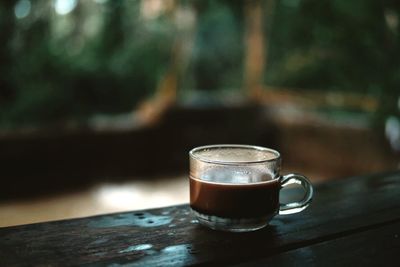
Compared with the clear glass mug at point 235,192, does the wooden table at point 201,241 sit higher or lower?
lower

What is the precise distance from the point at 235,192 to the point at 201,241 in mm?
106

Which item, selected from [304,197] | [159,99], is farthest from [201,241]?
[159,99]

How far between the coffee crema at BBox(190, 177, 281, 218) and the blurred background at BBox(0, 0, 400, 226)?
2.74 meters

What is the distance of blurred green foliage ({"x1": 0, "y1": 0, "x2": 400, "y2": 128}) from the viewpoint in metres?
4.19

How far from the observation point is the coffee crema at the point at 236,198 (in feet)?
2.89

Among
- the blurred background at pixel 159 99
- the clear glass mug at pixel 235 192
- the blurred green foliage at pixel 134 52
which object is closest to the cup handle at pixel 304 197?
the clear glass mug at pixel 235 192

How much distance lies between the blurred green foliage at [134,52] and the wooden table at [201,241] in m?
2.98

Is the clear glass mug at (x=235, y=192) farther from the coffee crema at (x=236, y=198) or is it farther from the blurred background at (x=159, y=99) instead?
the blurred background at (x=159, y=99)

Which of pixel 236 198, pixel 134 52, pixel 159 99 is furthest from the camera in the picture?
pixel 134 52

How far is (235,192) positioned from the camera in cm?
88

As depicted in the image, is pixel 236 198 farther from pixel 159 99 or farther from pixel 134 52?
pixel 134 52

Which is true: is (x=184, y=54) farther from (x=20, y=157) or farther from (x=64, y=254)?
(x=64, y=254)

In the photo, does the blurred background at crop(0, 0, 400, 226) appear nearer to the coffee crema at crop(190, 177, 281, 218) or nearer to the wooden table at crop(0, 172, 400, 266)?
the wooden table at crop(0, 172, 400, 266)

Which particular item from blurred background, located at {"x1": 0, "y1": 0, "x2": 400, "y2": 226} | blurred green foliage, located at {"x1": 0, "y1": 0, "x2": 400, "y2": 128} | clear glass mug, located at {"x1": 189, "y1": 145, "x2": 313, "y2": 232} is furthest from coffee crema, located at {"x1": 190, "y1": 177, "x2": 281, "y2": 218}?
blurred green foliage, located at {"x1": 0, "y1": 0, "x2": 400, "y2": 128}
